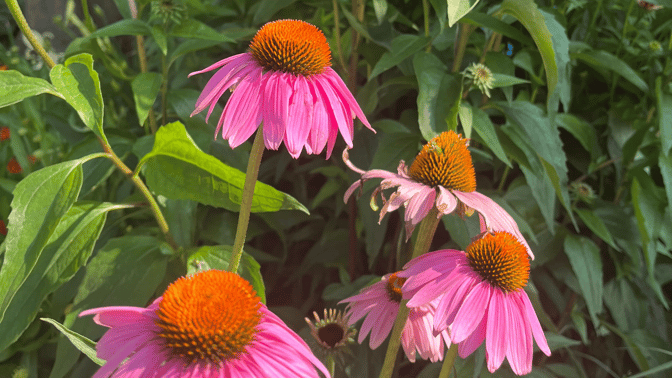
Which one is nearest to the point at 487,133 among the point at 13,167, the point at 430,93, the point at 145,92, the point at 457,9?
the point at 430,93

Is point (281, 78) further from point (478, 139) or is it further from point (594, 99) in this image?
point (594, 99)

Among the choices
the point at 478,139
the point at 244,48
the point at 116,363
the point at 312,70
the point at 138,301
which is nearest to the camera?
the point at 116,363

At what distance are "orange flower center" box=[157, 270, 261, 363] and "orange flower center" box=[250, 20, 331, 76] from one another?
17cm

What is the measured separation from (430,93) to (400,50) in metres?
0.08

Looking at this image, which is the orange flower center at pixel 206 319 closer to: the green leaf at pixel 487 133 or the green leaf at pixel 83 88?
the green leaf at pixel 83 88

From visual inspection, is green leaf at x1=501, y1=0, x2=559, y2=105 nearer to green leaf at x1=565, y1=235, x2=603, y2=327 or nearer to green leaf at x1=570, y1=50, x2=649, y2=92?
green leaf at x1=570, y1=50, x2=649, y2=92

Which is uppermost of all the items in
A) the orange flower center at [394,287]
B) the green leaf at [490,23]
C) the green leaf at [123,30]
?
the green leaf at [123,30]

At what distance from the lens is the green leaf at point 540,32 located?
0.48 metres

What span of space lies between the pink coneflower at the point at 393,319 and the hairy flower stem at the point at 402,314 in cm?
3

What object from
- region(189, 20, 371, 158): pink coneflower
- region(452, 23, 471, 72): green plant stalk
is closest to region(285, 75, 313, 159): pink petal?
region(189, 20, 371, 158): pink coneflower

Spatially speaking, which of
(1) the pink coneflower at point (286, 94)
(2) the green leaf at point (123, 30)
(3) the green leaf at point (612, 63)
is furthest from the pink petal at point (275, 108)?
(3) the green leaf at point (612, 63)

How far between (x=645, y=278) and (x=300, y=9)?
0.83 meters

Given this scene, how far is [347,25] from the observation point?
893mm

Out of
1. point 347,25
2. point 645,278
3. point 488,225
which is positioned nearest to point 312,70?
point 488,225
